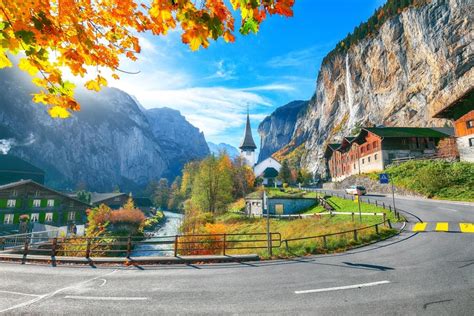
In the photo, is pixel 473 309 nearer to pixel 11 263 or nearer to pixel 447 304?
pixel 447 304

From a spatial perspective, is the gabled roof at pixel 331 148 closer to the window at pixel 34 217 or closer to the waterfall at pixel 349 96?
the waterfall at pixel 349 96

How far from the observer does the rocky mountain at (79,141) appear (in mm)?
130750

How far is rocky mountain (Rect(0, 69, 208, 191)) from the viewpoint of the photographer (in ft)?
429

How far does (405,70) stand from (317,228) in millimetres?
72061

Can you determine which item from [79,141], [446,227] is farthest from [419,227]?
[79,141]

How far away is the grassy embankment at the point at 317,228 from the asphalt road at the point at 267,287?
231 cm

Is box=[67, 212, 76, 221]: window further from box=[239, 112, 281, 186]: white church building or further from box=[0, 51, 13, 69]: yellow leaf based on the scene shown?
box=[0, 51, 13, 69]: yellow leaf

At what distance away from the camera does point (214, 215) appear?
46625 millimetres

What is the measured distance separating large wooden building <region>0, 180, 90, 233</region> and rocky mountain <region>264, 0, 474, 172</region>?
82873mm

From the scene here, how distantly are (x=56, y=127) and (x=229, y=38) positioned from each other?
17578 centimetres

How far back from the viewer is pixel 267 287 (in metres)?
8.01

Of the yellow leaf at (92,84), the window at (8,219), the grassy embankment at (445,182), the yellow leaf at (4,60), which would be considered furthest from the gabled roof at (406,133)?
the window at (8,219)

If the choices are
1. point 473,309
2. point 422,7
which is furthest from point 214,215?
point 422,7

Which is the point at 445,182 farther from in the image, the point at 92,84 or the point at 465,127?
the point at 92,84
